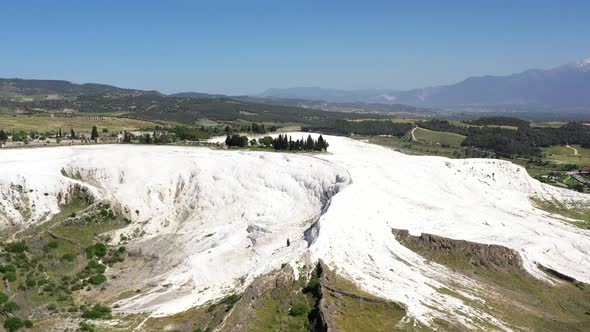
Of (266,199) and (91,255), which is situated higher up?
(266,199)

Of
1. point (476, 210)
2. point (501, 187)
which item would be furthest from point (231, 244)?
point (501, 187)

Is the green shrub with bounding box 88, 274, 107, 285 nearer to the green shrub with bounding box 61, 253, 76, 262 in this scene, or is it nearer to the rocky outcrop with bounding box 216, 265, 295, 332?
the green shrub with bounding box 61, 253, 76, 262

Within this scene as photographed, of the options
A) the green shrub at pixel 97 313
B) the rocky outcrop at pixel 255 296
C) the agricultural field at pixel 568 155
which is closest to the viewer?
the rocky outcrop at pixel 255 296

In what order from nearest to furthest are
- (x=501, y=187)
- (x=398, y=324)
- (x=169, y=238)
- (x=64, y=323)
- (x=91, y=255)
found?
(x=398, y=324), (x=64, y=323), (x=91, y=255), (x=169, y=238), (x=501, y=187)

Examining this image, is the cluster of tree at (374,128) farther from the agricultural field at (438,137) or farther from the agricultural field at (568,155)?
the agricultural field at (568,155)

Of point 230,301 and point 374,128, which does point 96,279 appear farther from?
point 374,128

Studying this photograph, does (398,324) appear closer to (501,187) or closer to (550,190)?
(501,187)

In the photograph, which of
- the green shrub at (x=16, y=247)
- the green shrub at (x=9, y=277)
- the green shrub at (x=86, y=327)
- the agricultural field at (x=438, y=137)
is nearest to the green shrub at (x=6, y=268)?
the green shrub at (x=9, y=277)
